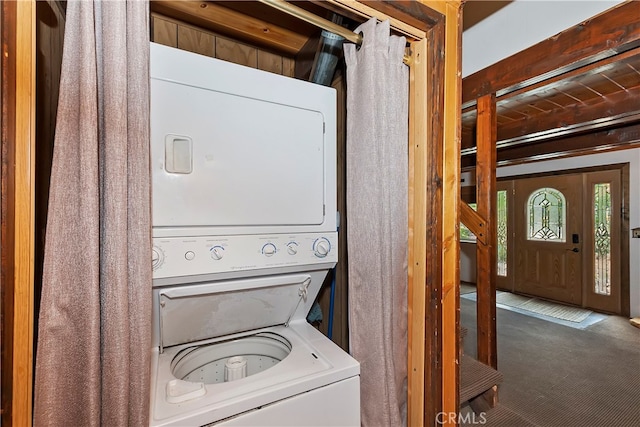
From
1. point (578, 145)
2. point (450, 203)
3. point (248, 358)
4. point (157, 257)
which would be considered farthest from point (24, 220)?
point (578, 145)

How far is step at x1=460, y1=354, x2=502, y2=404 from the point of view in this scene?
1.74 metres

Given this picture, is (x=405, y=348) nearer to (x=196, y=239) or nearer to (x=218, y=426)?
(x=218, y=426)

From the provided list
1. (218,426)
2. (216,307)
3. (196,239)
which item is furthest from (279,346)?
(196,239)

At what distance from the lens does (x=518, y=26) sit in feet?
6.33

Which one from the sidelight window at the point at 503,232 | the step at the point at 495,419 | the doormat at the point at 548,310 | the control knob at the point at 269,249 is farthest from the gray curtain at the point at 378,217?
the sidelight window at the point at 503,232

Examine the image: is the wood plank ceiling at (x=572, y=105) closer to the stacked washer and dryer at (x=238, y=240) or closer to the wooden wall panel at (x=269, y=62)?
the wooden wall panel at (x=269, y=62)

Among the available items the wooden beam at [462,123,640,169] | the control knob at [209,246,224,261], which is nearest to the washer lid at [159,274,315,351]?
the control knob at [209,246,224,261]

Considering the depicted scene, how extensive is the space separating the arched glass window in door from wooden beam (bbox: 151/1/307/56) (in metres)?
4.78

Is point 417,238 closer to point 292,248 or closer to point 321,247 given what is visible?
point 321,247

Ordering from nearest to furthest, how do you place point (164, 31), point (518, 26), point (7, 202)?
point (7, 202) < point (164, 31) < point (518, 26)

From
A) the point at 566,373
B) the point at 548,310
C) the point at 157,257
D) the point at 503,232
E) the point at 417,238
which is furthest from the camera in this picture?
the point at 503,232

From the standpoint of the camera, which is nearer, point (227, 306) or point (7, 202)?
point (7, 202)

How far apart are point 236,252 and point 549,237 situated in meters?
5.34

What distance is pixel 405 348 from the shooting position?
1.18 metres
